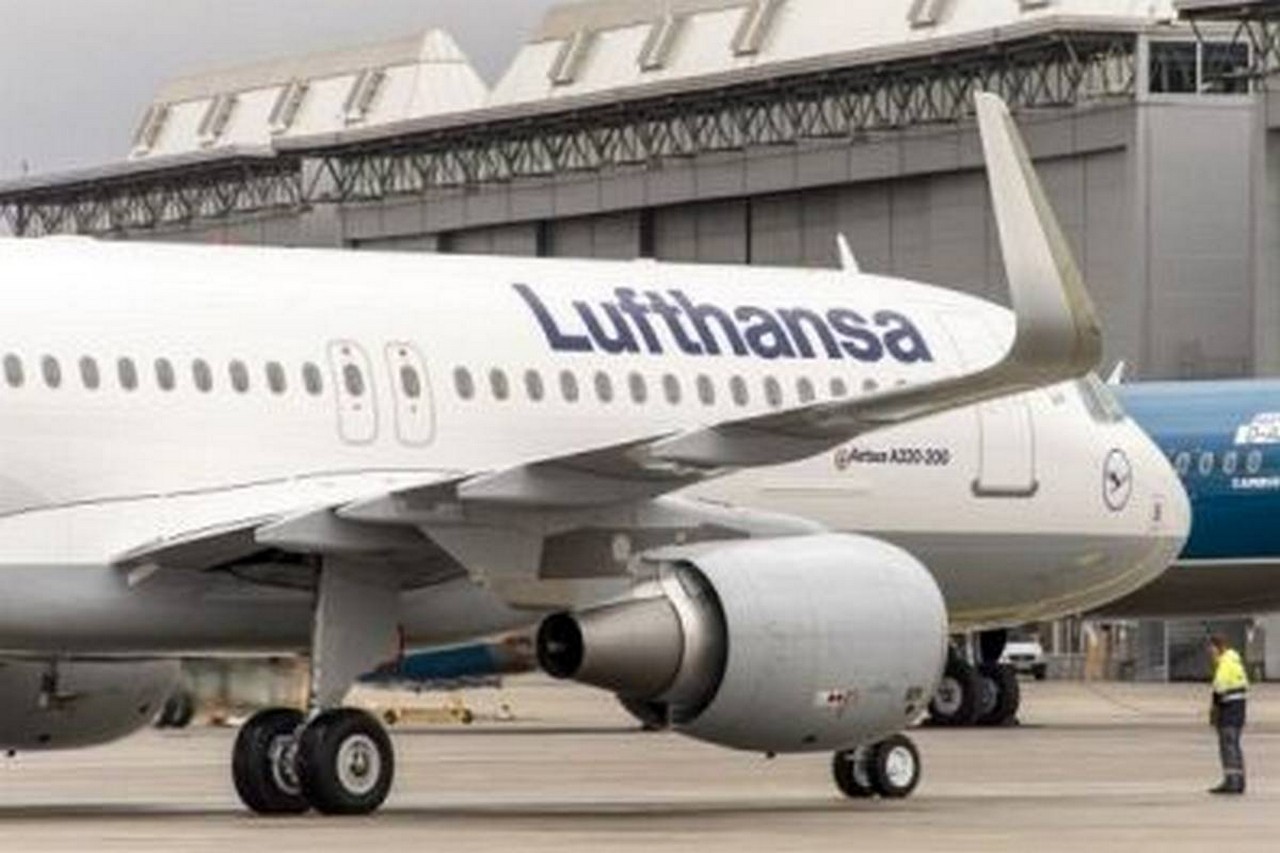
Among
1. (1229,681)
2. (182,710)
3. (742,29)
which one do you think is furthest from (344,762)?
(742,29)

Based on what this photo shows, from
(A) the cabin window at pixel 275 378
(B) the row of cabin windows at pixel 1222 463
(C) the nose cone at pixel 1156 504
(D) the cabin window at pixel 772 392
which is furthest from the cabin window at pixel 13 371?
(B) the row of cabin windows at pixel 1222 463

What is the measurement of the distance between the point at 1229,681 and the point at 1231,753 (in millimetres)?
820

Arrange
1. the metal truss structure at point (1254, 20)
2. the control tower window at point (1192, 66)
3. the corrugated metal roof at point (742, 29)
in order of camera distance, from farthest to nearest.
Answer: the corrugated metal roof at point (742, 29), the control tower window at point (1192, 66), the metal truss structure at point (1254, 20)

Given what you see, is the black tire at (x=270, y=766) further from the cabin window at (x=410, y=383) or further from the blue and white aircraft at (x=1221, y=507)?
the blue and white aircraft at (x=1221, y=507)

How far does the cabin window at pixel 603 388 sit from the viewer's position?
3341cm

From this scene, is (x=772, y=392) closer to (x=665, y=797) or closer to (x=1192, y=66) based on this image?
(x=665, y=797)

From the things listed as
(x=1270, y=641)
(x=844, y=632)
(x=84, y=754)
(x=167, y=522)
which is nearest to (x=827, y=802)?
(x=844, y=632)

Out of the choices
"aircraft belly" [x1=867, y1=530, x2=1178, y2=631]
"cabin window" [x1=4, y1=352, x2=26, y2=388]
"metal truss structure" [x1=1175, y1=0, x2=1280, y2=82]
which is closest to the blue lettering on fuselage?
"aircraft belly" [x1=867, y1=530, x2=1178, y2=631]

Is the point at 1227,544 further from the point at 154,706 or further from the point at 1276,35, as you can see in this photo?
the point at 1276,35

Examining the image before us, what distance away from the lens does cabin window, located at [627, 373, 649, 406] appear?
3366 cm

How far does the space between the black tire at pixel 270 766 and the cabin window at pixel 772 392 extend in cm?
509

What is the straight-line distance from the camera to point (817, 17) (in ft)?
358

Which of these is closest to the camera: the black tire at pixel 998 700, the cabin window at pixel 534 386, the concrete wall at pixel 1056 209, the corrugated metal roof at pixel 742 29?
the cabin window at pixel 534 386

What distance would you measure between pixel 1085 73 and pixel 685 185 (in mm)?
13512
